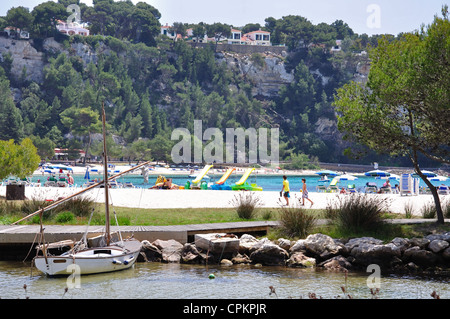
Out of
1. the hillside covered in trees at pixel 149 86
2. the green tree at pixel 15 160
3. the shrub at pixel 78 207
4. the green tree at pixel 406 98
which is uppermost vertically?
the hillside covered in trees at pixel 149 86

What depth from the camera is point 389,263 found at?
16984 millimetres

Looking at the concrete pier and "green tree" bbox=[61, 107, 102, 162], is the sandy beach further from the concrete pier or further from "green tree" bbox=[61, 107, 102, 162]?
"green tree" bbox=[61, 107, 102, 162]

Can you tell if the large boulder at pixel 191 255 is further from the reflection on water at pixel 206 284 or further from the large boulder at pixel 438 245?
the large boulder at pixel 438 245

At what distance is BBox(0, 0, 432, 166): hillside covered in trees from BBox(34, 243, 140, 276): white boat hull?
366ft

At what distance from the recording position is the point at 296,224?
62.3 ft

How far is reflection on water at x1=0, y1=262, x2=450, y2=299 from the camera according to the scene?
1360 cm

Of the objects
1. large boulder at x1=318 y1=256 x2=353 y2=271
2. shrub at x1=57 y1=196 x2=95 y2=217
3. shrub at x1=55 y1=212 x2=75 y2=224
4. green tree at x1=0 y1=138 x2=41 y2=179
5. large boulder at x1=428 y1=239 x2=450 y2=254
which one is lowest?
large boulder at x1=318 y1=256 x2=353 y2=271

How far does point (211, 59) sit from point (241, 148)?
114 feet

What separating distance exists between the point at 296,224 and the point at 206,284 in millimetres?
5231

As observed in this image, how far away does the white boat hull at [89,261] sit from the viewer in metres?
15.3

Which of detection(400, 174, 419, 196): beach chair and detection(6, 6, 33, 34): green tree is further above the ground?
detection(6, 6, 33, 34): green tree

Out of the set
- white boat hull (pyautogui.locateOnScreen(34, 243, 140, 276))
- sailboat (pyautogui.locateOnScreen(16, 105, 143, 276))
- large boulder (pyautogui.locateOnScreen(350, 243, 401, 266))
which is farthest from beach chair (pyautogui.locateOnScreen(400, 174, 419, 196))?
white boat hull (pyautogui.locateOnScreen(34, 243, 140, 276))

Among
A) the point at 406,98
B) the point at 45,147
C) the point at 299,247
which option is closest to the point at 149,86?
the point at 45,147

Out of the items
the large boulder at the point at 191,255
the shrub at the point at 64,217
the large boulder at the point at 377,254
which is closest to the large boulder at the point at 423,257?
the large boulder at the point at 377,254
